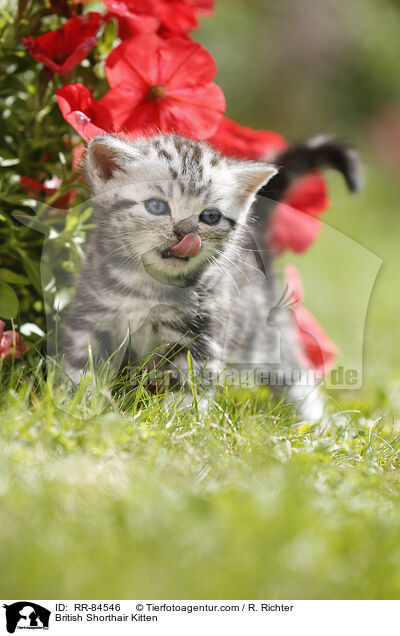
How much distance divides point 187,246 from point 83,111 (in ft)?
1.32

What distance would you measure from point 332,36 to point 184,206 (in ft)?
16.5

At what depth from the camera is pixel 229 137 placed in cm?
186

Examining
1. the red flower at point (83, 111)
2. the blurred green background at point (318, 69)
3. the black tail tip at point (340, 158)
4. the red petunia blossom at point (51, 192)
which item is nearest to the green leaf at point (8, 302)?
the red petunia blossom at point (51, 192)

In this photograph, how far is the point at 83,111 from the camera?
141 centimetres

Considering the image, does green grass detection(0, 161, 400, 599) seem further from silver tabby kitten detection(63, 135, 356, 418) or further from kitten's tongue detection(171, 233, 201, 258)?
kitten's tongue detection(171, 233, 201, 258)

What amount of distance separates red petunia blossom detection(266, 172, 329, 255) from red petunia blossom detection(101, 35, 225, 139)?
1.00ft

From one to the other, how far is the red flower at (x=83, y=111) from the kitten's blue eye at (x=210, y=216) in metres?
0.27

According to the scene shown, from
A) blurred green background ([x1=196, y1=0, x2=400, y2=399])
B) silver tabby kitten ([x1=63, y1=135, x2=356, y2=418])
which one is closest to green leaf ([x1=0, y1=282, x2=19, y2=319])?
silver tabby kitten ([x1=63, y1=135, x2=356, y2=418])

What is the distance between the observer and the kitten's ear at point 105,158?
128 cm

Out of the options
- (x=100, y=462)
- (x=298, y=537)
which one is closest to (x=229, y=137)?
(x=100, y=462)

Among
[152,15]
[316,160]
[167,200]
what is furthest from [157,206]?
[316,160]

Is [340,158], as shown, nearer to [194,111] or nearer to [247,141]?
[247,141]

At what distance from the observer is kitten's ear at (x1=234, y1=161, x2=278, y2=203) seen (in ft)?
4.49

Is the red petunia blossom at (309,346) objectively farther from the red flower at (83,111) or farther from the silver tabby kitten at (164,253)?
the red flower at (83,111)
